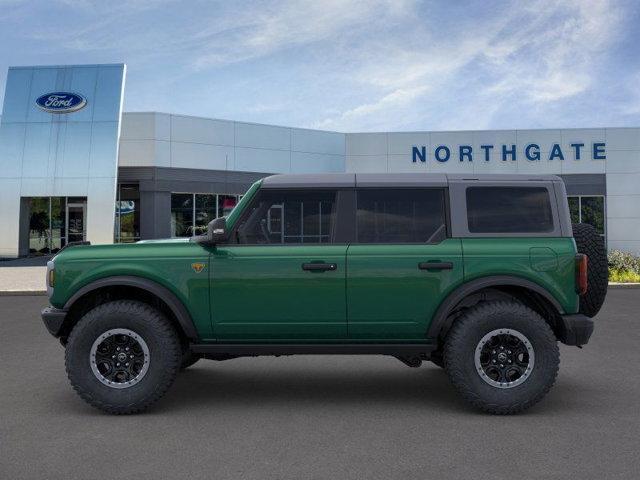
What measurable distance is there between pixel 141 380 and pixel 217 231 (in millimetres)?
1370

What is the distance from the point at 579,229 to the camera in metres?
6.17

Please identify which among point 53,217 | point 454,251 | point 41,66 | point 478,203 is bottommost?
point 454,251

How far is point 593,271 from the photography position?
5.98 metres

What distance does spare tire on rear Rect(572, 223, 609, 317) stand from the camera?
235 inches

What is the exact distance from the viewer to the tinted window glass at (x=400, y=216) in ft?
18.9

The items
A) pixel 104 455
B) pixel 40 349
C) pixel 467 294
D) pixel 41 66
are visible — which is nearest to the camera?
pixel 104 455

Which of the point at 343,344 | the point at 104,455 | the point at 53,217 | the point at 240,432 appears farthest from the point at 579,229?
the point at 53,217

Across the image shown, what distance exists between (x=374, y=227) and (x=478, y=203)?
920 mm

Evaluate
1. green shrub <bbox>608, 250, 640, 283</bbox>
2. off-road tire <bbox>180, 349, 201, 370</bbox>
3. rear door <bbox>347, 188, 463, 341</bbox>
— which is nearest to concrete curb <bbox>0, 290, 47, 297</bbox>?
off-road tire <bbox>180, 349, 201, 370</bbox>

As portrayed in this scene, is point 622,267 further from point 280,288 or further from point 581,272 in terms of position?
point 280,288

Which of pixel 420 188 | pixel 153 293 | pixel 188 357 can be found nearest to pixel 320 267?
pixel 420 188

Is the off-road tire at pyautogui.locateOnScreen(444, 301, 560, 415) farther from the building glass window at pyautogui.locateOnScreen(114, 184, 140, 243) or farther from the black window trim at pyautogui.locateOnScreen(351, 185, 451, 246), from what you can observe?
the building glass window at pyautogui.locateOnScreen(114, 184, 140, 243)

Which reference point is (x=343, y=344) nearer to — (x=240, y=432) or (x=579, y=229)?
(x=240, y=432)

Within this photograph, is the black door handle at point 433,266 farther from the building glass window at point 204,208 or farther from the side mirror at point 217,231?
the building glass window at point 204,208
